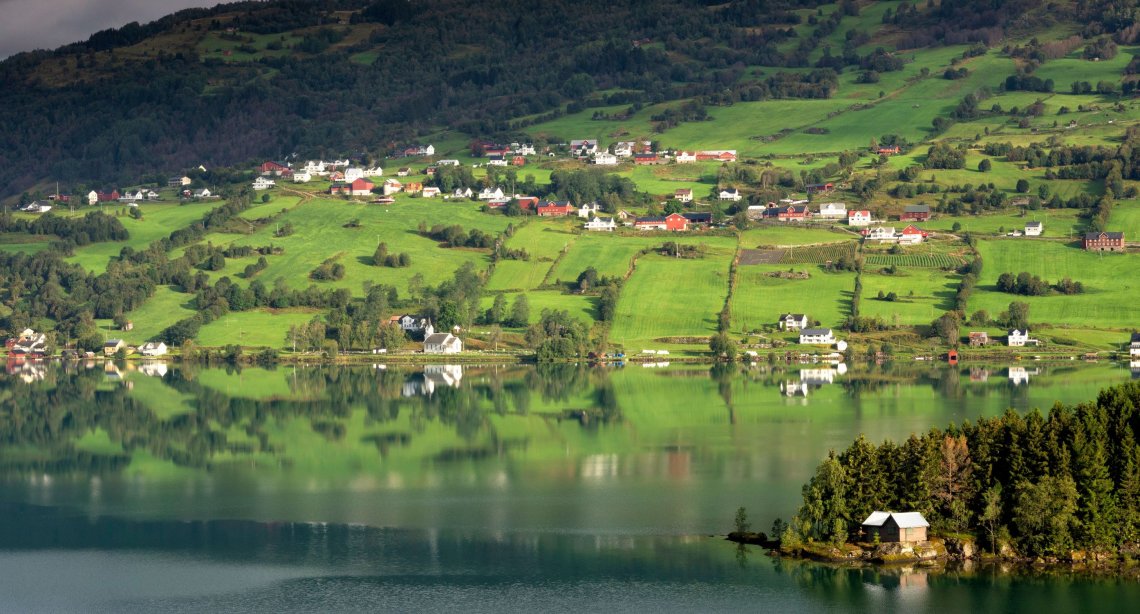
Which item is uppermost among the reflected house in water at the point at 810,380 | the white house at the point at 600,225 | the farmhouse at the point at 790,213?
the farmhouse at the point at 790,213

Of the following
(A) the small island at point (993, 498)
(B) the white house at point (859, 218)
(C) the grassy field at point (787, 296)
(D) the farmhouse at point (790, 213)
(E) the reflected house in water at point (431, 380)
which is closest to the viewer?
(A) the small island at point (993, 498)

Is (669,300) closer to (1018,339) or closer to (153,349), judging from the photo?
(1018,339)

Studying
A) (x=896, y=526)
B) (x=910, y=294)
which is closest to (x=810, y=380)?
(x=910, y=294)

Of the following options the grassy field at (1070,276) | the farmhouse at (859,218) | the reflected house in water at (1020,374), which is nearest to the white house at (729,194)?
the farmhouse at (859,218)

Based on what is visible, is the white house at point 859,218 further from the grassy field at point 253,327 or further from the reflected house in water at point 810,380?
the grassy field at point 253,327

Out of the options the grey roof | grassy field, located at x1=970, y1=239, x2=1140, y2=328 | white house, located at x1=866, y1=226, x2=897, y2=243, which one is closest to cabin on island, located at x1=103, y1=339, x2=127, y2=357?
white house, located at x1=866, y1=226, x2=897, y2=243

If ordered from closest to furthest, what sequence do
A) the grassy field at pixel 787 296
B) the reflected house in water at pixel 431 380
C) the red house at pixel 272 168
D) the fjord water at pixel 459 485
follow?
1. the fjord water at pixel 459 485
2. the reflected house in water at pixel 431 380
3. the grassy field at pixel 787 296
4. the red house at pixel 272 168

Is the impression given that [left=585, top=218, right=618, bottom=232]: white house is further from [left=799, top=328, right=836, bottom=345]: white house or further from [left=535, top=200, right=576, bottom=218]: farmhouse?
[left=799, top=328, right=836, bottom=345]: white house
